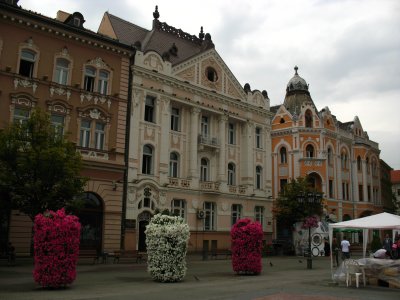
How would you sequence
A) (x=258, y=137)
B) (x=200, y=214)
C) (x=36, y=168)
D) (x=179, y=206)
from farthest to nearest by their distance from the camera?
(x=258, y=137), (x=200, y=214), (x=179, y=206), (x=36, y=168)

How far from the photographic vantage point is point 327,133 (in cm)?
5016

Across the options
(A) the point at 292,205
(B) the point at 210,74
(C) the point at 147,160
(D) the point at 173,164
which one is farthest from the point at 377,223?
(B) the point at 210,74

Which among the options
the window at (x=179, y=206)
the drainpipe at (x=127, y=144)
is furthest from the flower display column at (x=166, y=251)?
the window at (x=179, y=206)

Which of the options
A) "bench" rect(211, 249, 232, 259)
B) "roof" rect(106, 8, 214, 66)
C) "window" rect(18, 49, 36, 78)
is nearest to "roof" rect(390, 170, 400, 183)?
"roof" rect(106, 8, 214, 66)

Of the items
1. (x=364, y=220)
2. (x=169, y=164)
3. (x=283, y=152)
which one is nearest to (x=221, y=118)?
(x=169, y=164)

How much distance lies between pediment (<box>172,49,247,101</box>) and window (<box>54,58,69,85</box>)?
8.68 meters

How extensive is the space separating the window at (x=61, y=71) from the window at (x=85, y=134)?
8.95ft

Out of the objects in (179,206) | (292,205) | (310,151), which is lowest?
(179,206)

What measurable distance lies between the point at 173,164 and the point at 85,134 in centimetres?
812

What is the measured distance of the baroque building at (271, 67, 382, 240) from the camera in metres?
48.9

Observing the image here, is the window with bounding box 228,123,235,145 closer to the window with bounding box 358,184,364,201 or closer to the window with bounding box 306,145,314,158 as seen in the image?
the window with bounding box 306,145,314,158

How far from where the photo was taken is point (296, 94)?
2121 inches

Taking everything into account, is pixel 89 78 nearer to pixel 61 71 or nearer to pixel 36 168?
pixel 61 71

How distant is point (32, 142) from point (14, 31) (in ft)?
28.9
